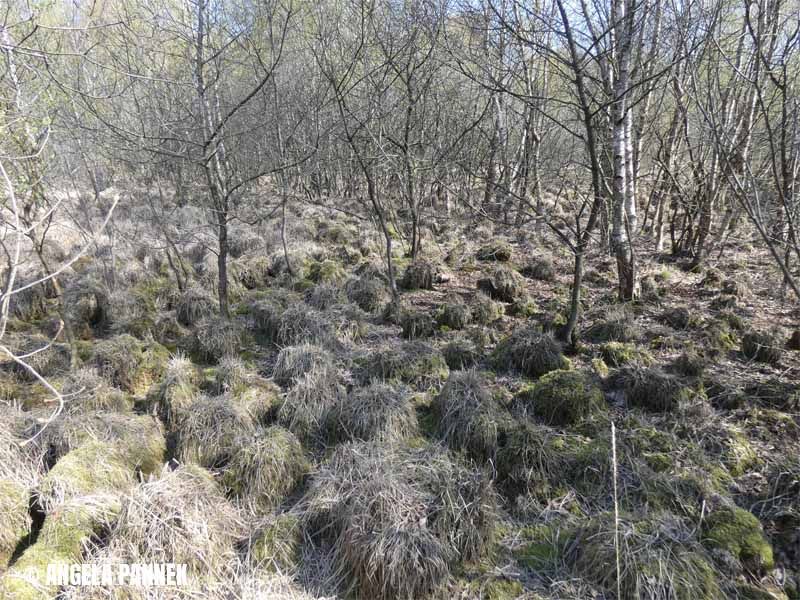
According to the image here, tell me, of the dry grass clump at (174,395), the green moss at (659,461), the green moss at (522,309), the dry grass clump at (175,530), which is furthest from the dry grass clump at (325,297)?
the green moss at (659,461)

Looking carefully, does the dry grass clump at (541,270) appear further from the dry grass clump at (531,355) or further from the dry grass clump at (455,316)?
the dry grass clump at (531,355)

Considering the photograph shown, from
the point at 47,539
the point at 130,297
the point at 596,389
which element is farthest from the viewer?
the point at 130,297

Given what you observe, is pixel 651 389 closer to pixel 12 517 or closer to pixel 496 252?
pixel 496 252

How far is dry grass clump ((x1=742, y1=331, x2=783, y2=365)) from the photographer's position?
4.32m

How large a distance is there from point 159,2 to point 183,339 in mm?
4342

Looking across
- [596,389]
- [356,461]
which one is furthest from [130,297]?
[596,389]

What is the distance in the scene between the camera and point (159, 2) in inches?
229

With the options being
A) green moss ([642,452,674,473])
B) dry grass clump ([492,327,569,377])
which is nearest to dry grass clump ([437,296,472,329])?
dry grass clump ([492,327,569,377])

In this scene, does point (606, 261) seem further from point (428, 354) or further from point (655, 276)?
point (428, 354)

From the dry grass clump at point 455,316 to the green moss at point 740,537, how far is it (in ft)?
10.6

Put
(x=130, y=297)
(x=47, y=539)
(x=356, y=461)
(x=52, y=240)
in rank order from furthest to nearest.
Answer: (x=52, y=240), (x=130, y=297), (x=356, y=461), (x=47, y=539)

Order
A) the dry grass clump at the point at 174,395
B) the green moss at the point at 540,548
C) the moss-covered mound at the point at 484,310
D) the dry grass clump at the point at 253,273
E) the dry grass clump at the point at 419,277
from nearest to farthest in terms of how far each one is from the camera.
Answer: the green moss at the point at 540,548 < the dry grass clump at the point at 174,395 < the moss-covered mound at the point at 484,310 < the dry grass clump at the point at 419,277 < the dry grass clump at the point at 253,273

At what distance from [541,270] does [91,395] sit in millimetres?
6118

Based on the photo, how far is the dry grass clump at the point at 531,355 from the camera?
4.49 metres
